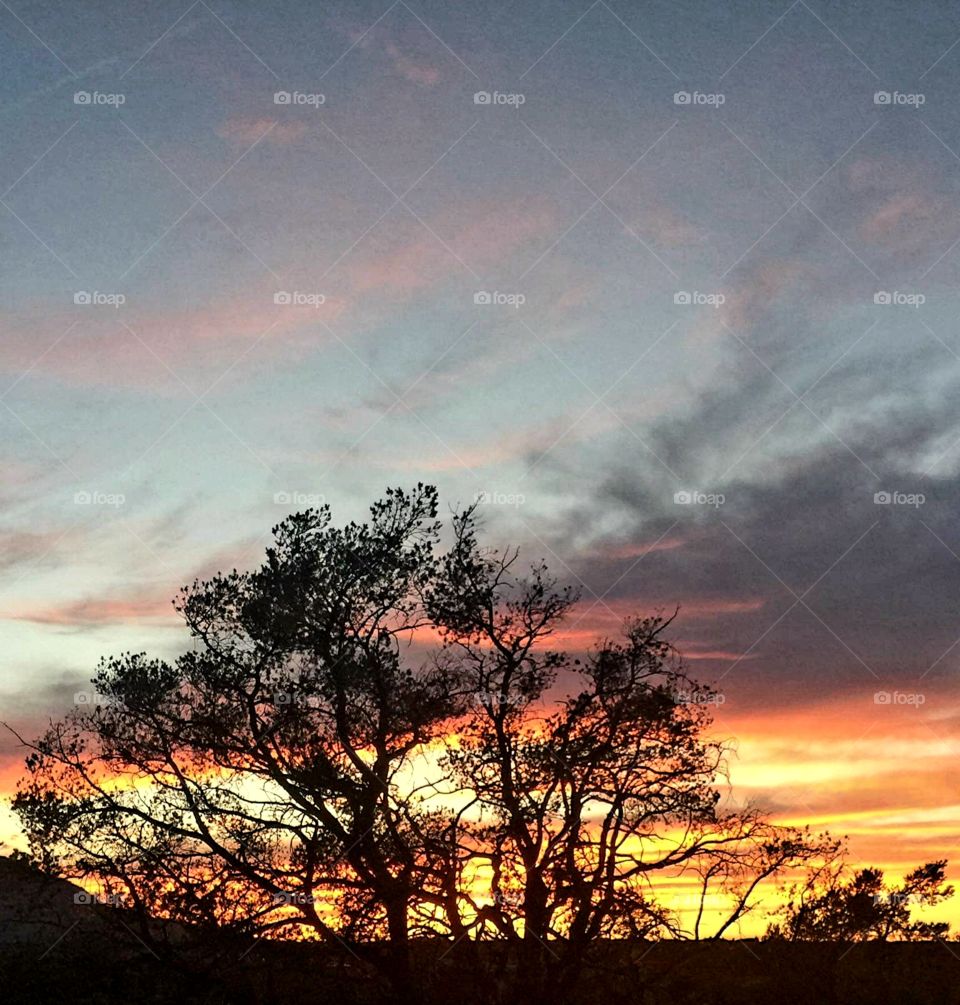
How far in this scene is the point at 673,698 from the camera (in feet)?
79.4

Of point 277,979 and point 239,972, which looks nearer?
point 239,972

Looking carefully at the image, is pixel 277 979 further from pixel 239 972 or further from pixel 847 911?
pixel 847 911

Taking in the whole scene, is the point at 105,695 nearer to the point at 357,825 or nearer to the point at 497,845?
the point at 357,825

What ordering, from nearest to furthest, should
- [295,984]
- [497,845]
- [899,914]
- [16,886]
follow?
[497,845] < [295,984] < [16,886] < [899,914]

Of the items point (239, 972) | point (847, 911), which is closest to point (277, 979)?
point (239, 972)

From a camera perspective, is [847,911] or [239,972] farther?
[847,911]

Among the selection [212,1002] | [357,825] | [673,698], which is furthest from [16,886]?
[673,698]

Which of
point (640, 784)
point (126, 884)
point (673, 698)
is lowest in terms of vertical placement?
point (126, 884)

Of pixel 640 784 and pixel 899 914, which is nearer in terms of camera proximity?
pixel 640 784

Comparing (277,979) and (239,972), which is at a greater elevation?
(239,972)

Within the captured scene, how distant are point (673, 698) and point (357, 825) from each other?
7.32m

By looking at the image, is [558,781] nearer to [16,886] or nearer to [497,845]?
[497,845]

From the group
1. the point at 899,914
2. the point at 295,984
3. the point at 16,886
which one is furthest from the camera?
the point at 899,914

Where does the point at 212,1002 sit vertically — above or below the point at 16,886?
below
